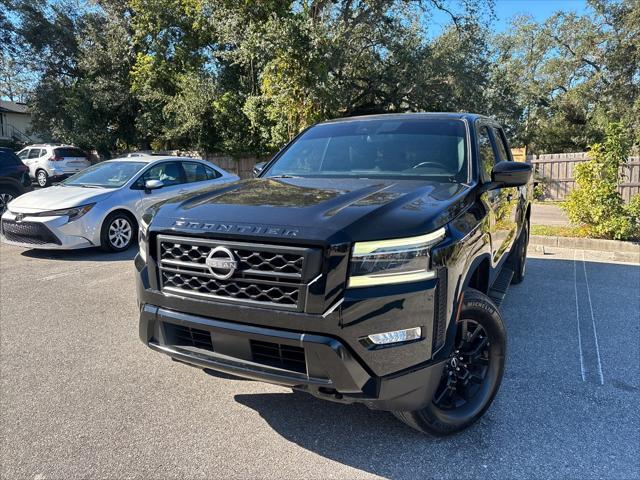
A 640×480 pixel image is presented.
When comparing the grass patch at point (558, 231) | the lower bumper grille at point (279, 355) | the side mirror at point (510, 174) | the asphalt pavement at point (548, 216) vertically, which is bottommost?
the asphalt pavement at point (548, 216)

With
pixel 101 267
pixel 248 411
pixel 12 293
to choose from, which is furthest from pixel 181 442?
pixel 101 267

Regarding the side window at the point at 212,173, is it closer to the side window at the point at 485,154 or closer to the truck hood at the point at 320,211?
the side window at the point at 485,154

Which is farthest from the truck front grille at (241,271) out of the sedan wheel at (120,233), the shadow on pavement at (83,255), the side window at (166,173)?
the side window at (166,173)

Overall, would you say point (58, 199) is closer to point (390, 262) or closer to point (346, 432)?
point (346, 432)

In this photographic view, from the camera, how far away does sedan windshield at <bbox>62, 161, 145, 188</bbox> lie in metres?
8.03

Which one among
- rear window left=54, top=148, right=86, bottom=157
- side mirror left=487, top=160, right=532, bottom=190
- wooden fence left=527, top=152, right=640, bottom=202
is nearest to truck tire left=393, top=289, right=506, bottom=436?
side mirror left=487, top=160, right=532, bottom=190

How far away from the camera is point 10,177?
34.0 feet

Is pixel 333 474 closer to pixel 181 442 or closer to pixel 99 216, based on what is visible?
pixel 181 442

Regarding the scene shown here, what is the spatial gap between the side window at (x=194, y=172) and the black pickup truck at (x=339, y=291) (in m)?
5.86

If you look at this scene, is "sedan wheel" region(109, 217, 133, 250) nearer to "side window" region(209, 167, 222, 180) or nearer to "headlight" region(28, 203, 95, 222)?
"headlight" region(28, 203, 95, 222)

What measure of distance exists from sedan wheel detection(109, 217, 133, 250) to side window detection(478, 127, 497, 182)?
593 cm

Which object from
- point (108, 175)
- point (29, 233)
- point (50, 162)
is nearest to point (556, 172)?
point (108, 175)

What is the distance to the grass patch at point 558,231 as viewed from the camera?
854 cm

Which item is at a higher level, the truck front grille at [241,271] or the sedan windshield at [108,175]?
the sedan windshield at [108,175]
